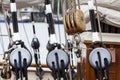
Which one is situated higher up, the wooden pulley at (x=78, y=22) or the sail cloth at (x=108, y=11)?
the wooden pulley at (x=78, y=22)

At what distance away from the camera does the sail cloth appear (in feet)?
15.7

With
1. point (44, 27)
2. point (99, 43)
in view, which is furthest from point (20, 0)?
point (44, 27)

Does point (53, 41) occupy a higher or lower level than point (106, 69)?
higher

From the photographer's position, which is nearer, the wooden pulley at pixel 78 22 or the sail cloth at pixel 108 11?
the wooden pulley at pixel 78 22

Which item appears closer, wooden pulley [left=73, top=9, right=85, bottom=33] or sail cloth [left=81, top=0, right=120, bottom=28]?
wooden pulley [left=73, top=9, right=85, bottom=33]

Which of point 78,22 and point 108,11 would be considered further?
point 108,11

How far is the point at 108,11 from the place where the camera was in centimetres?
490

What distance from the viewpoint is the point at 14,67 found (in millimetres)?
2479

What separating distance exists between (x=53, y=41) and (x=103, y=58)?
0.35 metres

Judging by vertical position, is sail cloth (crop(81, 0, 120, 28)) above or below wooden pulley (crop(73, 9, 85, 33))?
below

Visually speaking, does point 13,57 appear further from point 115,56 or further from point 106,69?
point 115,56

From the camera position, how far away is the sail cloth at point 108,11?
15.7 ft

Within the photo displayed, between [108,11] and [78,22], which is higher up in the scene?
[78,22]

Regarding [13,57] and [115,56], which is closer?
[13,57]
